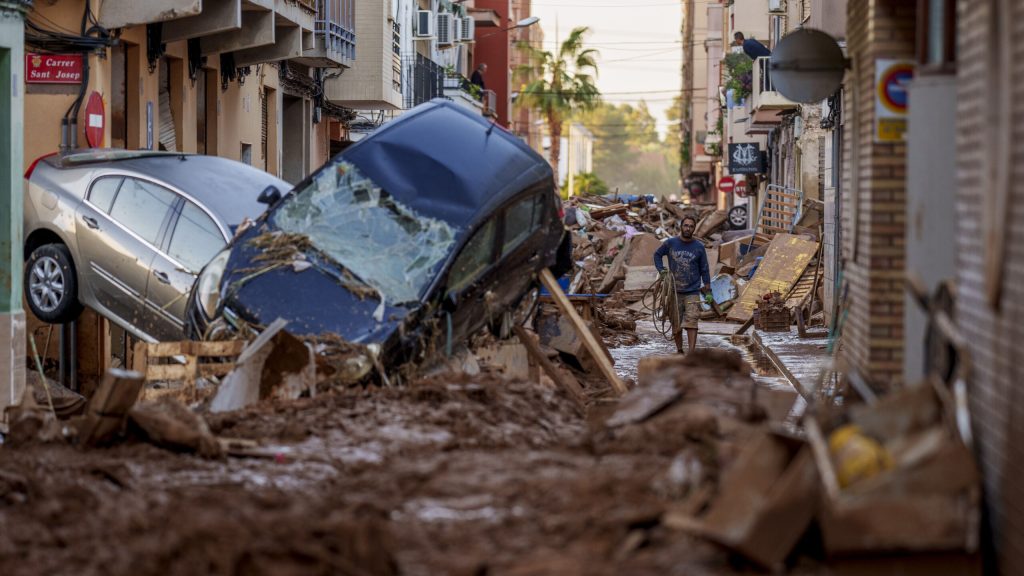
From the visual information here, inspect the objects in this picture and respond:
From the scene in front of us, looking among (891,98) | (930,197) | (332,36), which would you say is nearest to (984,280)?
(930,197)

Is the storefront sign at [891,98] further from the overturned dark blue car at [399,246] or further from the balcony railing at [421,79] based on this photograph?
the balcony railing at [421,79]

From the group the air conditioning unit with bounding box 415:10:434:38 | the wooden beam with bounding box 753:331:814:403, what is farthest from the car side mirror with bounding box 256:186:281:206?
the air conditioning unit with bounding box 415:10:434:38

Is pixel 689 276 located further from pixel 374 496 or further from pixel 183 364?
pixel 374 496

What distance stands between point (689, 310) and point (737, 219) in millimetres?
32028

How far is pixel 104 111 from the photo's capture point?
18.2m

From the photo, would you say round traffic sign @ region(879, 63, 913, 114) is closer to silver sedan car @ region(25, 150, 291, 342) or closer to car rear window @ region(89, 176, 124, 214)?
silver sedan car @ region(25, 150, 291, 342)

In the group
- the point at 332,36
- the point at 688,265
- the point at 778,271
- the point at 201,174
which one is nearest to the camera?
the point at 201,174

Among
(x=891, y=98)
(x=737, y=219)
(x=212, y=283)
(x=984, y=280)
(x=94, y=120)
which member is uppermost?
(x=891, y=98)

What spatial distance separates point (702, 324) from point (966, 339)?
20.9 meters

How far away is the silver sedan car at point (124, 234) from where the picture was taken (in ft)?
45.9

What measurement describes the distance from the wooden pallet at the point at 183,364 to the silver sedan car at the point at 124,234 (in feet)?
5.32

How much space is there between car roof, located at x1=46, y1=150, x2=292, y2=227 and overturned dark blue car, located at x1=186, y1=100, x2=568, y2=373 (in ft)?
4.53

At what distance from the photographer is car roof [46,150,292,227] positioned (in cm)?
1473

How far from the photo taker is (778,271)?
93.0 feet
